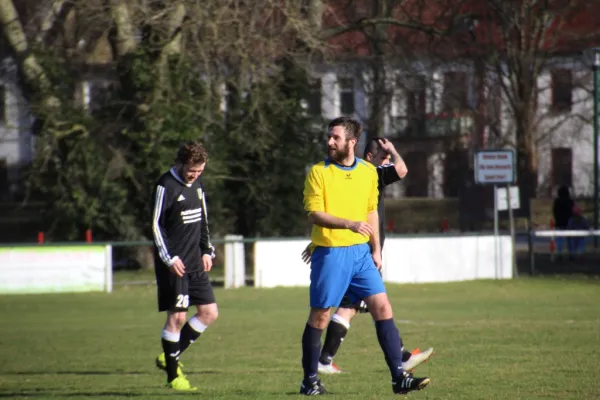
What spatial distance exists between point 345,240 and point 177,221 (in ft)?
6.00

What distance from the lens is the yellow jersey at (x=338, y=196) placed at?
27.6 feet

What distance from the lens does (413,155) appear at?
2024 inches

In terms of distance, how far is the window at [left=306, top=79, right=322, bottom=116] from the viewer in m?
30.0

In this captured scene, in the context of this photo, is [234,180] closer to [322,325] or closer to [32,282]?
[32,282]

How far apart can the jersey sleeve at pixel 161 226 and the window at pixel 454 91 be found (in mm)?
24442

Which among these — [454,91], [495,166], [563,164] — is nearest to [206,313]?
[495,166]

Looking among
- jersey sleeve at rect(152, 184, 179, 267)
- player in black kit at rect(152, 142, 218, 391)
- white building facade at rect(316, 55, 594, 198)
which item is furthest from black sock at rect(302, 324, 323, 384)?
white building facade at rect(316, 55, 594, 198)

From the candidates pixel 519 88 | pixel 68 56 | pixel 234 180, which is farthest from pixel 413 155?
pixel 68 56

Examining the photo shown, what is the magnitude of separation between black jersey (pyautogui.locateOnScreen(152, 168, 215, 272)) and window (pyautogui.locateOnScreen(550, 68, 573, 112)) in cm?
3746

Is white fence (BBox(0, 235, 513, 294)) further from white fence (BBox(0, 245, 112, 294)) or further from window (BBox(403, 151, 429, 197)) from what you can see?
window (BBox(403, 151, 429, 197))

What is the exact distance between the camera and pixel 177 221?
9773mm

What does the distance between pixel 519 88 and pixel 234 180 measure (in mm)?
15725

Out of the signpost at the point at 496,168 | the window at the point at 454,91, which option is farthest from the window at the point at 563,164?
the signpost at the point at 496,168

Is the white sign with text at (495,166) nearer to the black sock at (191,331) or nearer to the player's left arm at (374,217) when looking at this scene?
the black sock at (191,331)
